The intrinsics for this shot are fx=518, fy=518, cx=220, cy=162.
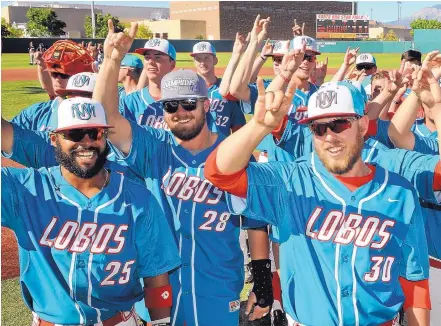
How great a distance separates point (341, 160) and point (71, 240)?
1600 millimetres

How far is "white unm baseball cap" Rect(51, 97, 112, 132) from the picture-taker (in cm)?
302

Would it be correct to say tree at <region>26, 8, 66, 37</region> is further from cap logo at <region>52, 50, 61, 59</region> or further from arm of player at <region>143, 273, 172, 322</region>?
arm of player at <region>143, 273, 172, 322</region>

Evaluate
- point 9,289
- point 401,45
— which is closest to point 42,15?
point 401,45

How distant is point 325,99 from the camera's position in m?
2.90

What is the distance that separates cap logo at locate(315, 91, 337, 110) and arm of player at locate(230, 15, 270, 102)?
6.27ft

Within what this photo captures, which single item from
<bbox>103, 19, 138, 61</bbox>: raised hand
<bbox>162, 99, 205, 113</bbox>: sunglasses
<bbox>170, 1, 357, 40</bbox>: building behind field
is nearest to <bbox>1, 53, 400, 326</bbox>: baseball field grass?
<bbox>162, 99, 205, 113</bbox>: sunglasses

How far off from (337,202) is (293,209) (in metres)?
0.25

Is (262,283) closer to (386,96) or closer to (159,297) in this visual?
(159,297)

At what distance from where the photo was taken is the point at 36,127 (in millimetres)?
5109

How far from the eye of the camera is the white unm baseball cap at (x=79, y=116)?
119 inches

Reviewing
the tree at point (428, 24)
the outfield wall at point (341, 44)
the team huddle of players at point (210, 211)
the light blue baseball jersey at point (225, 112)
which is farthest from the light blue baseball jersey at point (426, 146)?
the tree at point (428, 24)

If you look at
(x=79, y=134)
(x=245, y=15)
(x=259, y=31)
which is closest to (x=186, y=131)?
(x=79, y=134)

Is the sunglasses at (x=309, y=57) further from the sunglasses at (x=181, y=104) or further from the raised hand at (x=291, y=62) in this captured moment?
the raised hand at (x=291, y=62)

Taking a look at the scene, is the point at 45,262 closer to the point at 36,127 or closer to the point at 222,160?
the point at 222,160
